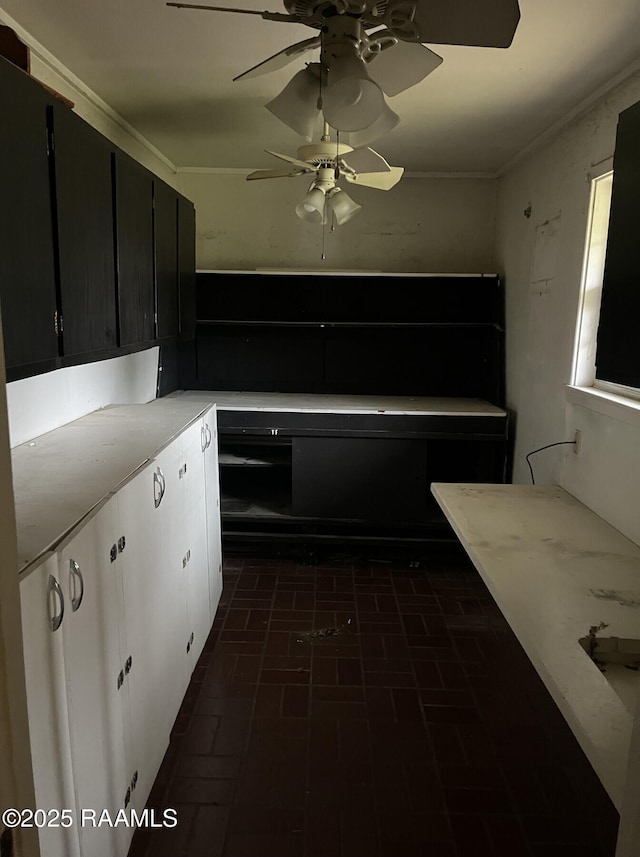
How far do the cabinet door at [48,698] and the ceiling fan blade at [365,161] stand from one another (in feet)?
6.49

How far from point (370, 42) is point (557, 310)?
6.65 ft

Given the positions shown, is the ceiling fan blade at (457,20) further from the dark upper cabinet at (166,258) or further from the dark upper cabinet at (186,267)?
the dark upper cabinet at (186,267)

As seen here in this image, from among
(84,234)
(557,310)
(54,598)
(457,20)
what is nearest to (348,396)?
(557,310)

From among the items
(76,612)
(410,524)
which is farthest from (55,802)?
(410,524)

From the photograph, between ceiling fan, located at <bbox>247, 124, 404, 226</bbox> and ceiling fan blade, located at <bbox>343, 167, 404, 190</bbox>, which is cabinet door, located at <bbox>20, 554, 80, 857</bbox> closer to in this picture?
ceiling fan, located at <bbox>247, 124, 404, 226</bbox>

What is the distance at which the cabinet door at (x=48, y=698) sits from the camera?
118cm

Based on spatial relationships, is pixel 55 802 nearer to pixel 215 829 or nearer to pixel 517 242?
pixel 215 829

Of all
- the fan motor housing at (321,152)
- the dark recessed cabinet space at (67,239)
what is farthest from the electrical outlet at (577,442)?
the dark recessed cabinet space at (67,239)

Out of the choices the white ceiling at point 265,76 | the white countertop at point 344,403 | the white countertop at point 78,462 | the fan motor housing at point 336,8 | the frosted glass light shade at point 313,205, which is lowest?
the white countertop at point 344,403

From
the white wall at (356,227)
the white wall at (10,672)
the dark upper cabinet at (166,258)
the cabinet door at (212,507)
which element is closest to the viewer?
the white wall at (10,672)

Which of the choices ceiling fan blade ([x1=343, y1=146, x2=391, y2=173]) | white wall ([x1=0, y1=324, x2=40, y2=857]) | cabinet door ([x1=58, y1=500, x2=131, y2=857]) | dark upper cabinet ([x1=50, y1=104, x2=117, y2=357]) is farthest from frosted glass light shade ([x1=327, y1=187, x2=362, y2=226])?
white wall ([x1=0, y1=324, x2=40, y2=857])

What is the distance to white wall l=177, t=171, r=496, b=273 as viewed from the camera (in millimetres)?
4625

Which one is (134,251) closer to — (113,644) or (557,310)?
(113,644)

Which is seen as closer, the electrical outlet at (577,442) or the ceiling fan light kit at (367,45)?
the ceiling fan light kit at (367,45)
